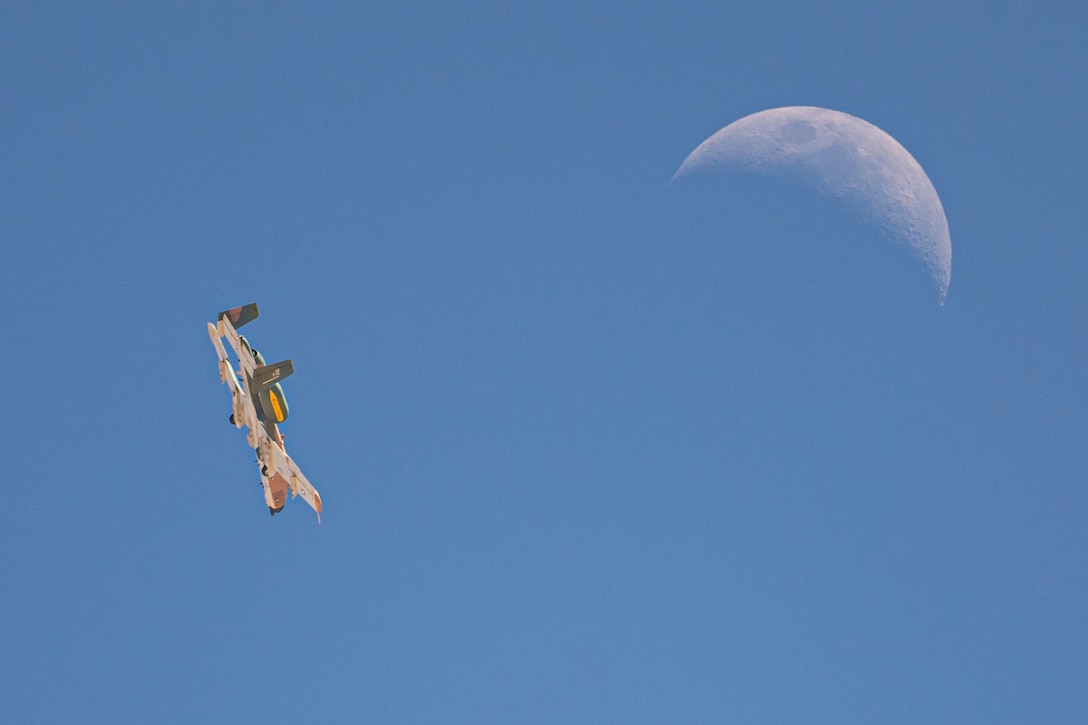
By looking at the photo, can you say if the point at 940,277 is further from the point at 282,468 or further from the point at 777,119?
the point at 282,468

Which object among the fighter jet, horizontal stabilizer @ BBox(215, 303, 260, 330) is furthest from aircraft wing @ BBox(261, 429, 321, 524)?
horizontal stabilizer @ BBox(215, 303, 260, 330)

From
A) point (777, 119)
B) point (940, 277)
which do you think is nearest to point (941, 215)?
point (940, 277)

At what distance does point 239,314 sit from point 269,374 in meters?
3.40

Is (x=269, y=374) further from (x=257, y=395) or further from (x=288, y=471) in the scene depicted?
(x=288, y=471)

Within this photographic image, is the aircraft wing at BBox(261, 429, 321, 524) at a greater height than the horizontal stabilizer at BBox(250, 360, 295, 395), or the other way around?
the horizontal stabilizer at BBox(250, 360, 295, 395)

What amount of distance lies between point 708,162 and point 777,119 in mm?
4195

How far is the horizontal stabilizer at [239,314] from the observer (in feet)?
271

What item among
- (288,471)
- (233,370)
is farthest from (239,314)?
(288,471)

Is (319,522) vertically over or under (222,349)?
under

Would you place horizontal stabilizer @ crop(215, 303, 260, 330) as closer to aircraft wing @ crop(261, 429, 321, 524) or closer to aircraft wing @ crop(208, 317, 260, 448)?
aircraft wing @ crop(208, 317, 260, 448)

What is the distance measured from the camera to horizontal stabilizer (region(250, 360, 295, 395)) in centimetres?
8075

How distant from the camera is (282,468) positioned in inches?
3354

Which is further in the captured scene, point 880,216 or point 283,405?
point 880,216

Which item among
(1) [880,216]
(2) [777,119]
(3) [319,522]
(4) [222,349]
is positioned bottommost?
(3) [319,522]
